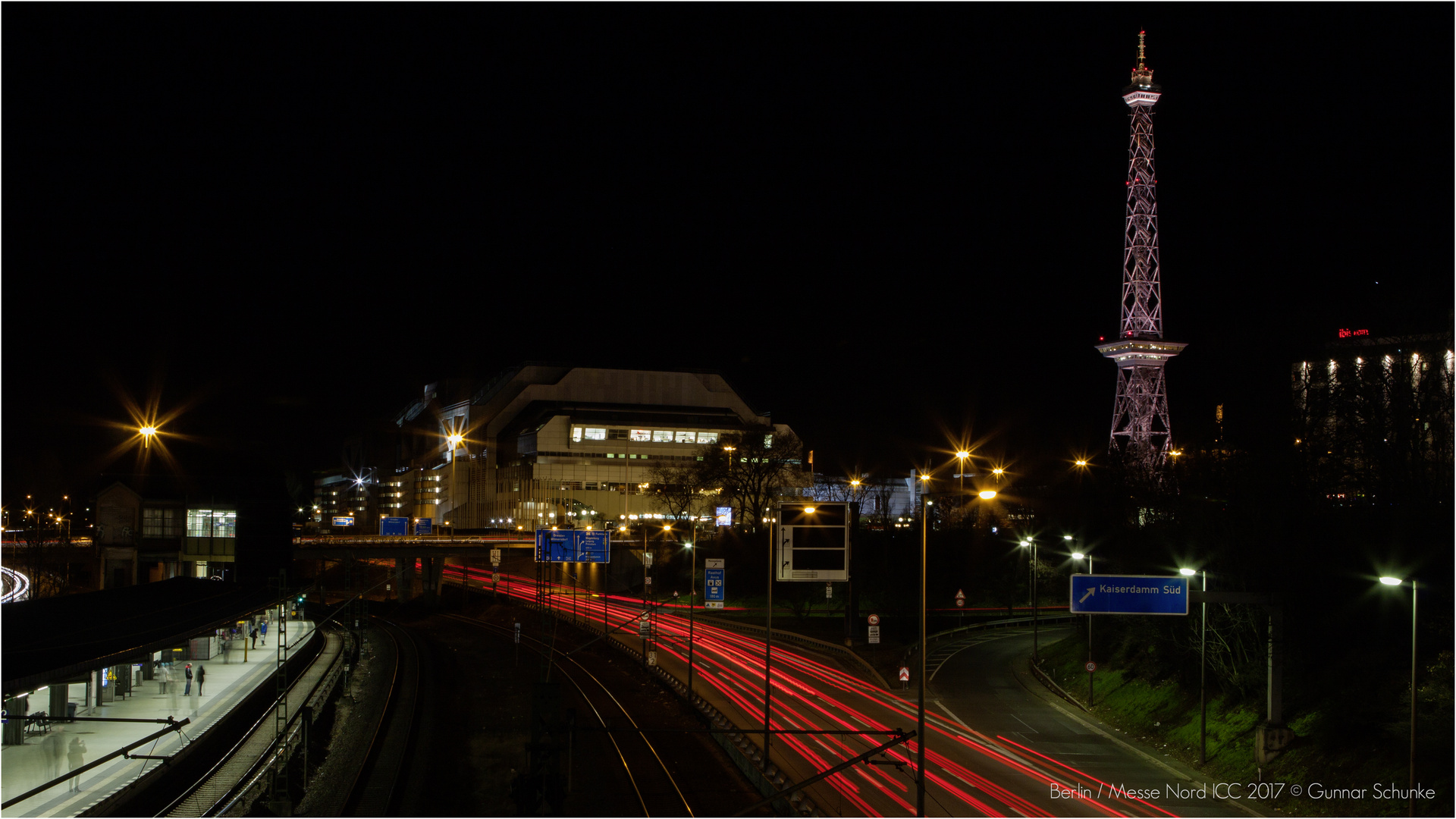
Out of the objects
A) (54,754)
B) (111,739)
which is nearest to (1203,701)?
(54,754)

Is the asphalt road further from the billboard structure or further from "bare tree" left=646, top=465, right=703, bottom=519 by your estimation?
"bare tree" left=646, top=465, right=703, bottom=519

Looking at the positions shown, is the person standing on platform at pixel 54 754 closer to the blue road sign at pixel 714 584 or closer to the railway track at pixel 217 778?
the railway track at pixel 217 778

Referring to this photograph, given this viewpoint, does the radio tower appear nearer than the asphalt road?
No

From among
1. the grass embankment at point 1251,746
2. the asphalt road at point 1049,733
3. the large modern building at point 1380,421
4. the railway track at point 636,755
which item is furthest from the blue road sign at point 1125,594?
the railway track at point 636,755

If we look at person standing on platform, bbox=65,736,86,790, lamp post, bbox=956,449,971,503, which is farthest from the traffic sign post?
person standing on platform, bbox=65,736,86,790

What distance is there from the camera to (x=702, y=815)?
2738cm

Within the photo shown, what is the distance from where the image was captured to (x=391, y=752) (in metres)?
35.3

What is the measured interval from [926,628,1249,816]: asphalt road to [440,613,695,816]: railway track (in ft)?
32.7

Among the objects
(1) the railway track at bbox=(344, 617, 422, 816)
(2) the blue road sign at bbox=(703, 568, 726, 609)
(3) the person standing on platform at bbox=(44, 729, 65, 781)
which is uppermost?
(2) the blue road sign at bbox=(703, 568, 726, 609)

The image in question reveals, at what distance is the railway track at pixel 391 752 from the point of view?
94.5 feet

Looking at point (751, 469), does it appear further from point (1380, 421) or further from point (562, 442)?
point (1380, 421)

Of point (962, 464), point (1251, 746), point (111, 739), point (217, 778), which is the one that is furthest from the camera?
point (962, 464)

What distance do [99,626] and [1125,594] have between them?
1180 inches

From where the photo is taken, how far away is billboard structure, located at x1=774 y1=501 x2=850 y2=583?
2598 cm
